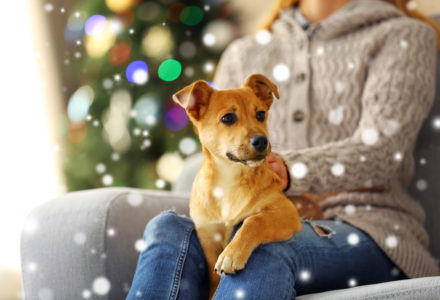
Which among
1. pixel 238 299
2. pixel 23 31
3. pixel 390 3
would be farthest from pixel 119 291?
pixel 23 31

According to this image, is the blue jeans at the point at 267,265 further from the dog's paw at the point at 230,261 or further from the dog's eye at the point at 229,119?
the dog's eye at the point at 229,119

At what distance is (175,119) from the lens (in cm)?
186

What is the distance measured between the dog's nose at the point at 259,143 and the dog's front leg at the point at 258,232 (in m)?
0.16

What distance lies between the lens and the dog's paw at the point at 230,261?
32.1 inches

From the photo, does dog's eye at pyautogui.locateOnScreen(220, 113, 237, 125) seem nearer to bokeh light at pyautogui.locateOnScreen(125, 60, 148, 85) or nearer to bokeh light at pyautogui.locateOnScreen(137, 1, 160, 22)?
bokeh light at pyautogui.locateOnScreen(125, 60, 148, 85)

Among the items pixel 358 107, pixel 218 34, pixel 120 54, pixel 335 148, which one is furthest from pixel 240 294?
pixel 218 34

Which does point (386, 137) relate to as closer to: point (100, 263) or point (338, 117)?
point (338, 117)

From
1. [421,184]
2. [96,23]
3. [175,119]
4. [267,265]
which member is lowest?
[421,184]

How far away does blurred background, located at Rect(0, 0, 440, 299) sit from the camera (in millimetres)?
1834

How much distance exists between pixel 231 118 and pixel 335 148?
49 centimetres

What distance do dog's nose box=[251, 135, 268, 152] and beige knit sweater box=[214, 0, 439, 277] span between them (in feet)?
1.06

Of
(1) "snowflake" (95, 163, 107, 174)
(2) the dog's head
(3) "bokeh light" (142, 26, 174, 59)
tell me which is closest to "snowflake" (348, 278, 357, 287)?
(2) the dog's head

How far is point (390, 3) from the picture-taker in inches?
66.4

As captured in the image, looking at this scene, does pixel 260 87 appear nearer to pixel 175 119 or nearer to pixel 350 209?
pixel 350 209
